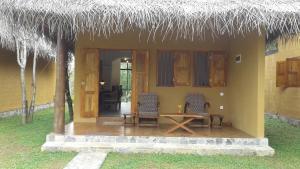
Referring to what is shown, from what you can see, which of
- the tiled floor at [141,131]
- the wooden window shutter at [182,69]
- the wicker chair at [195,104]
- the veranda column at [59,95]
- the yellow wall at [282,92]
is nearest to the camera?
the veranda column at [59,95]

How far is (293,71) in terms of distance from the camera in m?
11.4

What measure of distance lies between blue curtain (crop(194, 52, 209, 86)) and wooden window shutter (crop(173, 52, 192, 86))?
206 millimetres

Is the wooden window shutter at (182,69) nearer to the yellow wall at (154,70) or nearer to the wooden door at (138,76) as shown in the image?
the yellow wall at (154,70)

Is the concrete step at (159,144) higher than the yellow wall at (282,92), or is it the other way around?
the yellow wall at (282,92)

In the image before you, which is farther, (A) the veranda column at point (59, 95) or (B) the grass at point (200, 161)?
(A) the veranda column at point (59, 95)

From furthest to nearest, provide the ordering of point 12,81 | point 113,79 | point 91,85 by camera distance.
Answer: point 113,79 → point 12,81 → point 91,85

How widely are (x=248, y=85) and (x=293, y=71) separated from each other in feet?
13.2

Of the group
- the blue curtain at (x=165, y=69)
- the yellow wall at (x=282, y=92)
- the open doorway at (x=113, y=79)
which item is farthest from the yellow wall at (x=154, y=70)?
the open doorway at (x=113, y=79)

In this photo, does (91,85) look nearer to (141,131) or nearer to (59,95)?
(59,95)

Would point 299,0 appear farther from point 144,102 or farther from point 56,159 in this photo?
point 56,159

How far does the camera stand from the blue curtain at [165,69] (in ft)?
31.8

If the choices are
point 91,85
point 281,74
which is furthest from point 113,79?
point 281,74

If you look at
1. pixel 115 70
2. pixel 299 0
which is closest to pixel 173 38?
pixel 299 0

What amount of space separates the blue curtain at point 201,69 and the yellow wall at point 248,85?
0.59 meters
